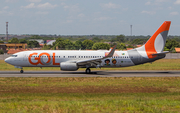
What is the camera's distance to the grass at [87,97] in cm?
1599

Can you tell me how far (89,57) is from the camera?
129 ft

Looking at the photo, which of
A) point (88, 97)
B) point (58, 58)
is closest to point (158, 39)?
point (58, 58)

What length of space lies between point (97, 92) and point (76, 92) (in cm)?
201

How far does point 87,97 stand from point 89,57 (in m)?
18.6

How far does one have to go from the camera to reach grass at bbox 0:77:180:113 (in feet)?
52.5

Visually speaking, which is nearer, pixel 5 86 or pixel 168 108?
pixel 168 108

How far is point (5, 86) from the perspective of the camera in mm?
26203

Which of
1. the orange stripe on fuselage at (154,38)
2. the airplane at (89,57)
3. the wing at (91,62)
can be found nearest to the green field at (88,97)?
the wing at (91,62)

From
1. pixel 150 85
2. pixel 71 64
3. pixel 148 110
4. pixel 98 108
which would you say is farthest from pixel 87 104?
pixel 71 64

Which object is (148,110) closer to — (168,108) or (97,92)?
(168,108)

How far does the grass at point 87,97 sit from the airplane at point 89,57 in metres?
8.37

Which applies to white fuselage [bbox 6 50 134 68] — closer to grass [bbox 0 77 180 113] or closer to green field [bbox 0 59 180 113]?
grass [bbox 0 77 180 113]

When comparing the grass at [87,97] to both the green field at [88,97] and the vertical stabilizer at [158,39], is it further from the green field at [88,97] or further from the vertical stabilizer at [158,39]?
the vertical stabilizer at [158,39]

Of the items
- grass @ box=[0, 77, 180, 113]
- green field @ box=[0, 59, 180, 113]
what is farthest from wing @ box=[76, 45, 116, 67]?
green field @ box=[0, 59, 180, 113]
